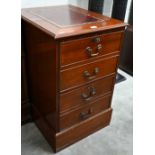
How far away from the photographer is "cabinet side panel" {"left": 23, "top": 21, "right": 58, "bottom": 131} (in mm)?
1069

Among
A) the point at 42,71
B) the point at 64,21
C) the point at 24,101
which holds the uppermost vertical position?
the point at 64,21

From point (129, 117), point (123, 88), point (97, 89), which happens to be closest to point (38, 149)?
point (97, 89)

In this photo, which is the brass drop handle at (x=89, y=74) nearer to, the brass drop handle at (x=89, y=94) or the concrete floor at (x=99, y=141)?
the brass drop handle at (x=89, y=94)

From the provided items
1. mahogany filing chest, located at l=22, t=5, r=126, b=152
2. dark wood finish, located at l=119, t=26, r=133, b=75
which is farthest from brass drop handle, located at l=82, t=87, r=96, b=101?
dark wood finish, located at l=119, t=26, r=133, b=75

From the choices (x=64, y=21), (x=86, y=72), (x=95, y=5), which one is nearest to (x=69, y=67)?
(x=86, y=72)

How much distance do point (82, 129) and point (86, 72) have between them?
1.53 ft

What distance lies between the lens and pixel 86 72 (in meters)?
1.17

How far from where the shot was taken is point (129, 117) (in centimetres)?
170

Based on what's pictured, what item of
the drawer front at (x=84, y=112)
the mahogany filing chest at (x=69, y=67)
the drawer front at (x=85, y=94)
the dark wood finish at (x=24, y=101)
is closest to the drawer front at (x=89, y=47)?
the mahogany filing chest at (x=69, y=67)

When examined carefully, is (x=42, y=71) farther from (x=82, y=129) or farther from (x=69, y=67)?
(x=82, y=129)

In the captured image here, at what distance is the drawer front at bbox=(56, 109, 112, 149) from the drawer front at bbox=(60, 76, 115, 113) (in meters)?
0.18

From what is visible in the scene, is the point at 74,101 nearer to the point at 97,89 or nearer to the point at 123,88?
the point at 97,89

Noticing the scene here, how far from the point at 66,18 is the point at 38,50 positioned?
254 millimetres

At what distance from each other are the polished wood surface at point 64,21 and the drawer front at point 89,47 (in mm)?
55
